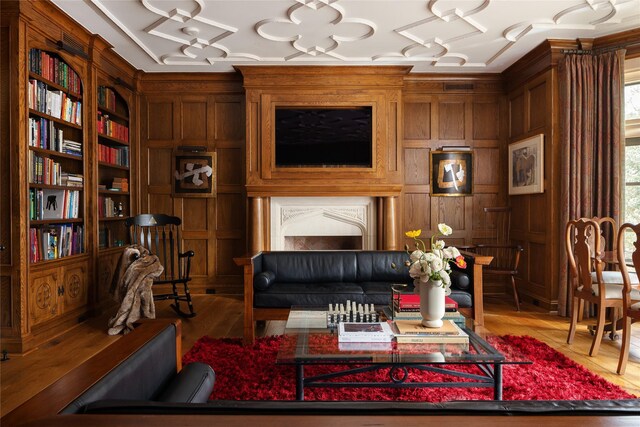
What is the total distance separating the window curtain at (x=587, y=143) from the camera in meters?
4.27

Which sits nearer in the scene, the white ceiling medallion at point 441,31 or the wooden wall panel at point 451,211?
the white ceiling medallion at point 441,31

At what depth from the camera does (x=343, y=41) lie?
4605mm

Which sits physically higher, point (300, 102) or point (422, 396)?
point (300, 102)

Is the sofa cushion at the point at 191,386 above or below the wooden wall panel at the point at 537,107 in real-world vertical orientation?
below

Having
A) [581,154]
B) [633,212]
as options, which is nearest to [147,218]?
[581,154]

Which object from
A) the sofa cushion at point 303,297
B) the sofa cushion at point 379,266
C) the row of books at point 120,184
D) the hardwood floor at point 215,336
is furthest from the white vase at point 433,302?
the row of books at point 120,184

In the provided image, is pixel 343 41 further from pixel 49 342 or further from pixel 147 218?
pixel 49 342

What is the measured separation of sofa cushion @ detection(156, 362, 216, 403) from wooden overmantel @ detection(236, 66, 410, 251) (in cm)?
392

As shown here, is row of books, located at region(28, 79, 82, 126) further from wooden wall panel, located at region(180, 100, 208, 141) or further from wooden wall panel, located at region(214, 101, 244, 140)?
wooden wall panel, located at region(214, 101, 244, 140)

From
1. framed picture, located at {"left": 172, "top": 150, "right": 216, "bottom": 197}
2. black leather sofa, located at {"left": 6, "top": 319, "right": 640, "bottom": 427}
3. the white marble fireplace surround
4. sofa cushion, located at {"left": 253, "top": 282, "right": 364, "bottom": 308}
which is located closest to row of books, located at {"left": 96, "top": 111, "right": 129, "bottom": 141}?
framed picture, located at {"left": 172, "top": 150, "right": 216, "bottom": 197}

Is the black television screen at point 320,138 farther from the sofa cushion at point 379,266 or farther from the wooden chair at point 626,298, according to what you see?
the wooden chair at point 626,298

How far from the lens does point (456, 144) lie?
5.77 m

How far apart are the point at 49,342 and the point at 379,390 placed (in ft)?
9.19

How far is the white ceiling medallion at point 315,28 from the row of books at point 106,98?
1.98m
